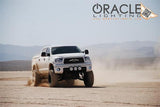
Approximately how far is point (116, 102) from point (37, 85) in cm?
723

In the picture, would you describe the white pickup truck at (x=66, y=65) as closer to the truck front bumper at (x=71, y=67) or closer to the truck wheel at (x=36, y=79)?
the truck front bumper at (x=71, y=67)

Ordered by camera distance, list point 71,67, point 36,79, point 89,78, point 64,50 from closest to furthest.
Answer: point 71,67 < point 89,78 < point 64,50 < point 36,79

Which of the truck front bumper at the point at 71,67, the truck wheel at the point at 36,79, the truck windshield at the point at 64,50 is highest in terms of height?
the truck windshield at the point at 64,50

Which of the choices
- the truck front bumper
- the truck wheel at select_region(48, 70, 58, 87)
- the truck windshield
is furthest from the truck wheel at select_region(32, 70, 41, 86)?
the truck front bumper

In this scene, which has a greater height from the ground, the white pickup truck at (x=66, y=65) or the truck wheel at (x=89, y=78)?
the white pickup truck at (x=66, y=65)

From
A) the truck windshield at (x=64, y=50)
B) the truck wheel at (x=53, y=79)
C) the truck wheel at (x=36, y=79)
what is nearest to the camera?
the truck wheel at (x=53, y=79)

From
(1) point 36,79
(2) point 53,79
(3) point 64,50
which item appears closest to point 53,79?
(2) point 53,79

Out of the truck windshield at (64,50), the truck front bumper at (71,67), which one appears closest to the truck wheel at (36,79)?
the truck windshield at (64,50)

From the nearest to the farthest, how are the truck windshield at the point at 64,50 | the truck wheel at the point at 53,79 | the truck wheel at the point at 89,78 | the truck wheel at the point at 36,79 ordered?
the truck wheel at the point at 53,79 → the truck wheel at the point at 89,78 → the truck windshield at the point at 64,50 → the truck wheel at the point at 36,79

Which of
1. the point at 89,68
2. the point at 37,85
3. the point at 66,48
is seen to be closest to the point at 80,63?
the point at 89,68

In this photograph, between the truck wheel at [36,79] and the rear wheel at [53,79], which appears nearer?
the rear wheel at [53,79]

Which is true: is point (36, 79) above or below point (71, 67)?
below

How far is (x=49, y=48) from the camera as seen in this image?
48.3 ft

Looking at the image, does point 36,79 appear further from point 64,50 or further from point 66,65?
point 66,65
